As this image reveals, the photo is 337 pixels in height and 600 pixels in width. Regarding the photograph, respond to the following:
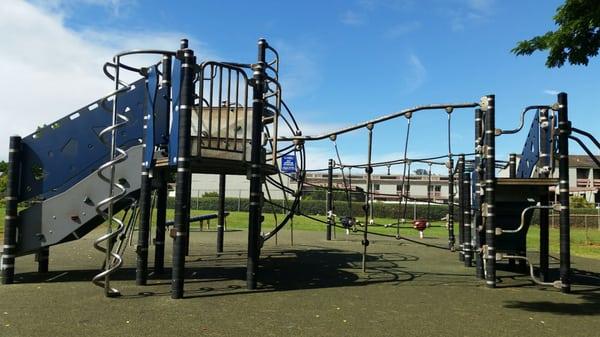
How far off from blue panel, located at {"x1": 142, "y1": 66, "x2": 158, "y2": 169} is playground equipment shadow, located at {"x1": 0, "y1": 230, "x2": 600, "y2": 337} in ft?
7.43

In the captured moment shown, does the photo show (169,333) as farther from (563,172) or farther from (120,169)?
(563,172)

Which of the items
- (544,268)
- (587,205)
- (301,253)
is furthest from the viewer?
(587,205)

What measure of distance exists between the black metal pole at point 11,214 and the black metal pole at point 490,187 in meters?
Result: 8.66

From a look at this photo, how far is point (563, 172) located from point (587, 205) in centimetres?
4074

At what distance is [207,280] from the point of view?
9.23 metres

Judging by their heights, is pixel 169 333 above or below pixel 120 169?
below

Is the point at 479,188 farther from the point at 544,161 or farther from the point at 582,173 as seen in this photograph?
the point at 582,173

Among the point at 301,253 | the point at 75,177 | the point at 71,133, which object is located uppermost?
the point at 71,133

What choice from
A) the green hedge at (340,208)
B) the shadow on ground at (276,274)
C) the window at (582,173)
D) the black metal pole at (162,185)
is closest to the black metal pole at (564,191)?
the shadow on ground at (276,274)

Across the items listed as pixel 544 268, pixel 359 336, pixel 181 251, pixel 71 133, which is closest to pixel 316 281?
pixel 181 251

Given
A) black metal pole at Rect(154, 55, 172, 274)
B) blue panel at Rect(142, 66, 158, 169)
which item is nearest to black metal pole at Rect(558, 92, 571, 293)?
black metal pole at Rect(154, 55, 172, 274)

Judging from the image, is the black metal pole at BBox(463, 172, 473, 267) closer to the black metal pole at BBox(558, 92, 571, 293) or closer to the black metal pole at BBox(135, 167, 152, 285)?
the black metal pole at BBox(558, 92, 571, 293)

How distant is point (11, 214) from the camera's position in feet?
28.1

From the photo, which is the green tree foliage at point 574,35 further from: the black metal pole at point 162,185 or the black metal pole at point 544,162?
the black metal pole at point 162,185
